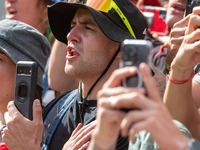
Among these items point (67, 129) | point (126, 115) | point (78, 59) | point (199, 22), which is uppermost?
point (199, 22)

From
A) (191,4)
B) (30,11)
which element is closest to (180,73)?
(191,4)

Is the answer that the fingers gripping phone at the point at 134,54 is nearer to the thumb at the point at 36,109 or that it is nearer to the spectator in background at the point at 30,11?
the thumb at the point at 36,109

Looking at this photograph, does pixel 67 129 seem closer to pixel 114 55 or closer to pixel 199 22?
pixel 114 55

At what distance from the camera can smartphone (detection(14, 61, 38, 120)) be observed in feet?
5.36

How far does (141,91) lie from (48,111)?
146cm

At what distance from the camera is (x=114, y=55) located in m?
2.12

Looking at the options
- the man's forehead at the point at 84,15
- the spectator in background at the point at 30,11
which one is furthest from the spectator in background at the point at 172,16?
the spectator in background at the point at 30,11

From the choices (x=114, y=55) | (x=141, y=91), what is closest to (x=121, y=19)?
(x=114, y=55)

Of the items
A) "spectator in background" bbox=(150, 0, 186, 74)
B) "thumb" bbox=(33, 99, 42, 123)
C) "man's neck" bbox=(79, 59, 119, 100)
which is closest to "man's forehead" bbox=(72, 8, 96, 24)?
"man's neck" bbox=(79, 59, 119, 100)

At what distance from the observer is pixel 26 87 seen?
5.41 ft

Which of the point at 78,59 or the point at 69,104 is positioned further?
the point at 69,104

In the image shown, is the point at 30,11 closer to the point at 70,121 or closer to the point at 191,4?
the point at 70,121

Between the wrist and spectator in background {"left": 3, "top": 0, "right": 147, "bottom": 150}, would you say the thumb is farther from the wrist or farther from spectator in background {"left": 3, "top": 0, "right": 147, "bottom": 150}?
the wrist

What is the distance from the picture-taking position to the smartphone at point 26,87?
163 centimetres
